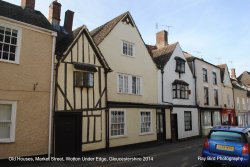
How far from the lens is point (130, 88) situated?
17766 millimetres

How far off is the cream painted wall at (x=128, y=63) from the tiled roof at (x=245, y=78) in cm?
3178

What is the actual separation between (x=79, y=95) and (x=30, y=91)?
2975mm

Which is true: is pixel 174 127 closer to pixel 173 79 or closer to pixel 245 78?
pixel 173 79

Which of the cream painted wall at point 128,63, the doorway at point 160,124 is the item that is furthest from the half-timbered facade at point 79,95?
the doorway at point 160,124

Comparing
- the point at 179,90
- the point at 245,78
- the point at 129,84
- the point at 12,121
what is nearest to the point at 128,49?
the point at 129,84

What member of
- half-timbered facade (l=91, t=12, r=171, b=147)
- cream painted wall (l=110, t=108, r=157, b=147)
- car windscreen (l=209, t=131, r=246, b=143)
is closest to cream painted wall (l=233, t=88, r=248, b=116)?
half-timbered facade (l=91, t=12, r=171, b=147)

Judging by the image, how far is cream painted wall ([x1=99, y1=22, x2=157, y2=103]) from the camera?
54.3 feet

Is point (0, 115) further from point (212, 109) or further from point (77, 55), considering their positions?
point (212, 109)

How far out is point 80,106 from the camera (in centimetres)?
1385

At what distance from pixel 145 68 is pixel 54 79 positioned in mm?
8600

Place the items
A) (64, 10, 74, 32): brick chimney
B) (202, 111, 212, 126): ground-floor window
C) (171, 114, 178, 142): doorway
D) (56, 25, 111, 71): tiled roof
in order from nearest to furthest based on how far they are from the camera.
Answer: (56, 25, 111, 71): tiled roof → (64, 10, 74, 32): brick chimney → (171, 114, 178, 142): doorway → (202, 111, 212, 126): ground-floor window

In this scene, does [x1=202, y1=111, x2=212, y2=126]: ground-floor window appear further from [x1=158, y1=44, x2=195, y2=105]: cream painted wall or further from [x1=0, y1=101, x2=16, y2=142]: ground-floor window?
[x1=0, y1=101, x2=16, y2=142]: ground-floor window

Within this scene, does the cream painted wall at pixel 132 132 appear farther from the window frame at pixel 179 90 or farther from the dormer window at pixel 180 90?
the dormer window at pixel 180 90

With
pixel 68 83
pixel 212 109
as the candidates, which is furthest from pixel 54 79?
pixel 212 109
